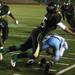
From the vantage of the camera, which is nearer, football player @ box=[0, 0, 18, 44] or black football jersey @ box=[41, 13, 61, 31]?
black football jersey @ box=[41, 13, 61, 31]

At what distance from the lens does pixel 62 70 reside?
12.6m

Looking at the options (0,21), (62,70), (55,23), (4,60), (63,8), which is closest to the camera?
(55,23)

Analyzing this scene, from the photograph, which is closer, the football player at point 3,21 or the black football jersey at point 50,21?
the black football jersey at point 50,21

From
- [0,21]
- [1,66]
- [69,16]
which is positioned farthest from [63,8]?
[1,66]

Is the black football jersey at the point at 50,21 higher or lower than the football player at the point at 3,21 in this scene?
higher

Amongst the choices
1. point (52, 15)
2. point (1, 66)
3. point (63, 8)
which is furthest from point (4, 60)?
point (63, 8)

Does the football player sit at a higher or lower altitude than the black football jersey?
lower

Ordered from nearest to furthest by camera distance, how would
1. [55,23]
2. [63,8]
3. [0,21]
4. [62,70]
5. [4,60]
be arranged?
[55,23] → [62,70] → [4,60] → [0,21] → [63,8]

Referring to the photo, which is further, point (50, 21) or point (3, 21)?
point (3, 21)

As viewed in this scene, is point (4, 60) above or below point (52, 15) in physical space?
below

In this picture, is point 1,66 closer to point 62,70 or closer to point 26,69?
point 26,69

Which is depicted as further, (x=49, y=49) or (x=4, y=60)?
(x=4, y=60)

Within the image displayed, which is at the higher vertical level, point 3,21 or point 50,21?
point 50,21

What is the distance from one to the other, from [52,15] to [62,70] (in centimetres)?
179
